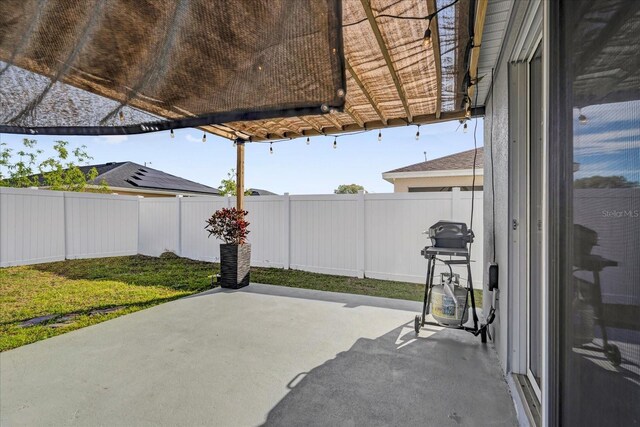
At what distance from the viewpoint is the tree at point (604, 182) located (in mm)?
730

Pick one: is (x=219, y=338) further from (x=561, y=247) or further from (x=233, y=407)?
(x=561, y=247)

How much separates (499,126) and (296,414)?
2.58m

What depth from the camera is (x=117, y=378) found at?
2.32 m

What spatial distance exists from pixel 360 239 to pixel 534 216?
12.5 ft

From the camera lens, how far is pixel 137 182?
11117 mm

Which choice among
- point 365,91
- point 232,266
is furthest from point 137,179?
point 365,91

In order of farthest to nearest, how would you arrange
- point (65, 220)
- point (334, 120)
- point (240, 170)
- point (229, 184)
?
point (229, 184), point (65, 220), point (240, 170), point (334, 120)

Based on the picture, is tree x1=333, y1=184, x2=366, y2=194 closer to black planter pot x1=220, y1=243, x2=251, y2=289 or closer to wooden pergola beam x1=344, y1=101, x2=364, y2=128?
black planter pot x1=220, y1=243, x2=251, y2=289

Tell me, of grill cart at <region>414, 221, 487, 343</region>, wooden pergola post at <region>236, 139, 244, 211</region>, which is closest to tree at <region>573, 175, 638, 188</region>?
grill cart at <region>414, 221, 487, 343</region>

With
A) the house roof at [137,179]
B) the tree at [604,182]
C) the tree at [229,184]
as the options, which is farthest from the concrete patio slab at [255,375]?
the house roof at [137,179]

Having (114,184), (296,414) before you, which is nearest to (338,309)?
(296,414)

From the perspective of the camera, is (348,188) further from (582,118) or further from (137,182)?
(582,118)

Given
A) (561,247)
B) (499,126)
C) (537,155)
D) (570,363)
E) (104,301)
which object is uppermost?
(499,126)

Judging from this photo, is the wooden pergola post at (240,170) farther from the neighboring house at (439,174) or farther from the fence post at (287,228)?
the neighboring house at (439,174)
